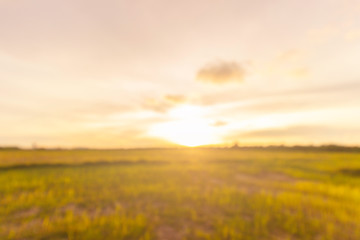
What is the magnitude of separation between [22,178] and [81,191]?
15.2ft

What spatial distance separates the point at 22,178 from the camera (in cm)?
1092

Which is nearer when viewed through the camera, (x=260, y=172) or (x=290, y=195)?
(x=290, y=195)

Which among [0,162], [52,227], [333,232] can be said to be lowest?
[333,232]

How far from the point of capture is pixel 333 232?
5816 mm

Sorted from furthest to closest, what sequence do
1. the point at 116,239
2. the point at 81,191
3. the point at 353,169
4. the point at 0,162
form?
the point at 353,169 → the point at 0,162 → the point at 81,191 → the point at 116,239

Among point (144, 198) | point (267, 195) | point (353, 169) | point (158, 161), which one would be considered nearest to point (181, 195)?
point (144, 198)

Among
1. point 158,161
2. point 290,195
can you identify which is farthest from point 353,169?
point 158,161

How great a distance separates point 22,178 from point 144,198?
7565mm

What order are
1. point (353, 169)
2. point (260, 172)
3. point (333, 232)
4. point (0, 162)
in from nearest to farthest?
point (333, 232)
point (0, 162)
point (260, 172)
point (353, 169)

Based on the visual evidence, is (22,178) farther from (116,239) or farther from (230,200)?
(230,200)

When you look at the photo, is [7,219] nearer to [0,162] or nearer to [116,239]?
[116,239]

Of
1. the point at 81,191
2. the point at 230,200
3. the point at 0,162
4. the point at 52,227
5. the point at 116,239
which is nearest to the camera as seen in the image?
the point at 116,239

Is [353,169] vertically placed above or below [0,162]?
below

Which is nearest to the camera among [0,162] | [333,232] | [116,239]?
[116,239]
